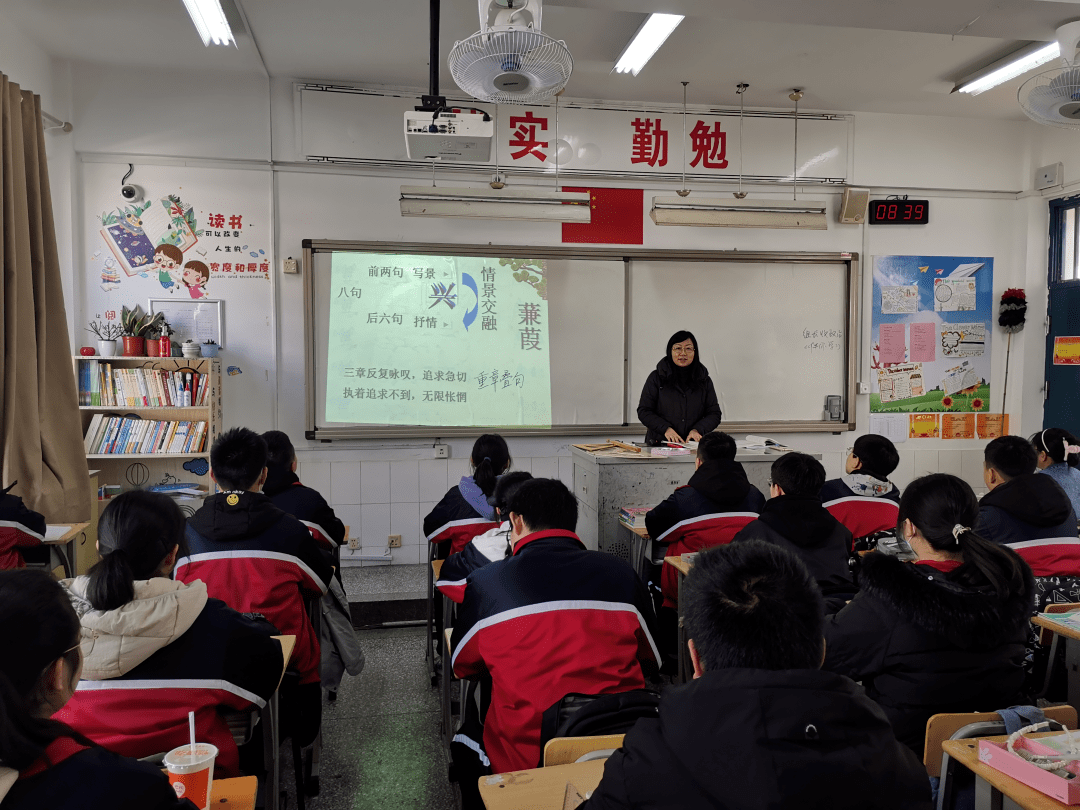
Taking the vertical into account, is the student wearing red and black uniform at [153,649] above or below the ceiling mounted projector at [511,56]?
below

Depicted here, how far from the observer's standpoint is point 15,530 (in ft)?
9.04

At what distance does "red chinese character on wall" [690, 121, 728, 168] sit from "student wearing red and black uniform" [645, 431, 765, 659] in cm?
300

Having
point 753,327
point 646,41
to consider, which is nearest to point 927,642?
point 646,41

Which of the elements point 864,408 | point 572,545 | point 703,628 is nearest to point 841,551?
point 572,545

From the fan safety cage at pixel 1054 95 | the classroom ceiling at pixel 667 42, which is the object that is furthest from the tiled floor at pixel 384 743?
the fan safety cage at pixel 1054 95

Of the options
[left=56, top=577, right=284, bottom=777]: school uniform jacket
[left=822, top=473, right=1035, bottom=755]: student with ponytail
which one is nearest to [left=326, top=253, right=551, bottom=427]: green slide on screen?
[left=56, top=577, right=284, bottom=777]: school uniform jacket

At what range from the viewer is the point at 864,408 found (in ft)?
18.6

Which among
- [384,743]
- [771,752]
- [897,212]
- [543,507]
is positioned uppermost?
[897,212]

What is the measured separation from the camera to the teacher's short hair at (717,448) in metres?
3.02

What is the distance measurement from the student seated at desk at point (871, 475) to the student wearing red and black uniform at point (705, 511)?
0.41 metres

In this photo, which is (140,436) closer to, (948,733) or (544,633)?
(544,633)

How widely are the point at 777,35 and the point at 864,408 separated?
9.40 feet

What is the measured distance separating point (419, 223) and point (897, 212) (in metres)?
3.65

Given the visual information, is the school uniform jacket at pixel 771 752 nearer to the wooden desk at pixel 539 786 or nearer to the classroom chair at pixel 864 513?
the wooden desk at pixel 539 786
